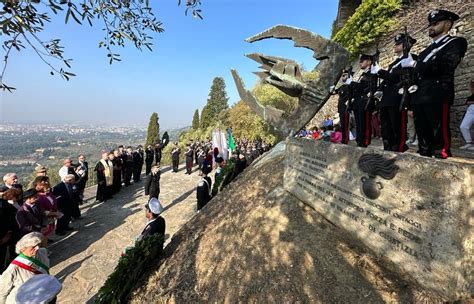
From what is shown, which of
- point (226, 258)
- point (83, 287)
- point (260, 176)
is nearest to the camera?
point (226, 258)

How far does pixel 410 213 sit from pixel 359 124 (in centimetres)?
312

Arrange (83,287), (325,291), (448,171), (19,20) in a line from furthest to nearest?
(83,287), (325,291), (19,20), (448,171)

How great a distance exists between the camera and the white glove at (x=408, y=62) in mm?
3706

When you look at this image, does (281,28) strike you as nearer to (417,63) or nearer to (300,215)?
(417,63)

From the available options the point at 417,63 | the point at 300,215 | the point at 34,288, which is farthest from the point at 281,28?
the point at 34,288

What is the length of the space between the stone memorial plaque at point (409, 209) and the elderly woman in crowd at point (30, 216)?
5333mm

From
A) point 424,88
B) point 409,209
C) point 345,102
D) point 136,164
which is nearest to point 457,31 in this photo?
point 345,102

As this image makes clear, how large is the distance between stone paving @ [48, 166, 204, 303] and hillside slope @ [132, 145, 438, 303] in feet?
5.89

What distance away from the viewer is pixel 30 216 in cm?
509

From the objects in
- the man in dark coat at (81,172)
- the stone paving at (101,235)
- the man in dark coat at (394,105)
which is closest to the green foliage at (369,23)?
the man in dark coat at (394,105)

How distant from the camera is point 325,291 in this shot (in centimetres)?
307

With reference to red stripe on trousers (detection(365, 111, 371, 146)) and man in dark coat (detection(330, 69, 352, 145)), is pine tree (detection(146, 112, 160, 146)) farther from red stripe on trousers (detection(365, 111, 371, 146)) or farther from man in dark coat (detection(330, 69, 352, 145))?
red stripe on trousers (detection(365, 111, 371, 146))

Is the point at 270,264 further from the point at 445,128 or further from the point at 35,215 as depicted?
the point at 35,215

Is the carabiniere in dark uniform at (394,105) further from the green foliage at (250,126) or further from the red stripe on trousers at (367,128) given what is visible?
the green foliage at (250,126)
